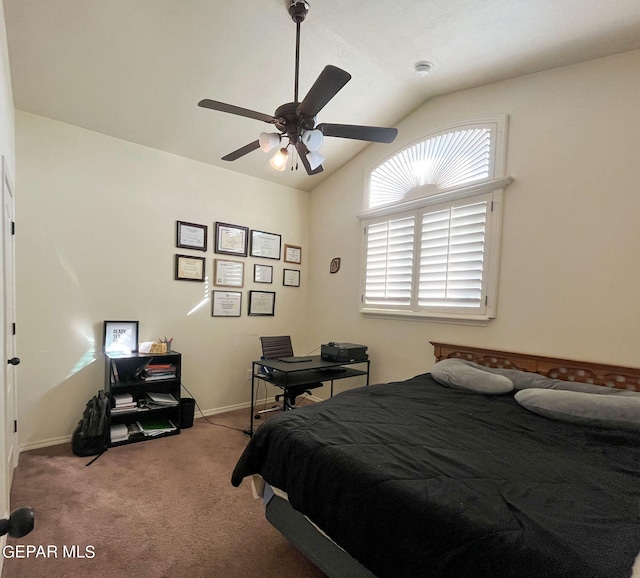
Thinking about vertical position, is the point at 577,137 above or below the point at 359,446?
above

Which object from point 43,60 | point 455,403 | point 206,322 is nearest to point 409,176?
point 455,403

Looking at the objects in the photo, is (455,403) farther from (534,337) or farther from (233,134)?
(233,134)

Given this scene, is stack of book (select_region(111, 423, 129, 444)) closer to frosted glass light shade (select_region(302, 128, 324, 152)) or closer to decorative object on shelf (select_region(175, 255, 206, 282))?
decorative object on shelf (select_region(175, 255, 206, 282))

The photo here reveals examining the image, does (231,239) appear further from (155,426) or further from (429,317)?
(429,317)

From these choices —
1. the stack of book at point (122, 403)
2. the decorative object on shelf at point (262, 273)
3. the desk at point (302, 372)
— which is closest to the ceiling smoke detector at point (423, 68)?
the decorative object on shelf at point (262, 273)

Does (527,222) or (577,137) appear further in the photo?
(527,222)

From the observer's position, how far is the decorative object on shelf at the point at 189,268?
3518 mm

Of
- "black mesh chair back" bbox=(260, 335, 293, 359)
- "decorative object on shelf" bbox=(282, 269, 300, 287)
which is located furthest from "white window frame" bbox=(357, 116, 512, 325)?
"decorative object on shelf" bbox=(282, 269, 300, 287)

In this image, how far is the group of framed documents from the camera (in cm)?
357

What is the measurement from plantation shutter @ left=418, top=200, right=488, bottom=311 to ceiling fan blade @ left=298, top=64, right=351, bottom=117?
5.92 ft

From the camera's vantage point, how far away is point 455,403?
2172 millimetres

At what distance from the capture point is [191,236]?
11.7 feet

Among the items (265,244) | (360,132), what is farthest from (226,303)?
(360,132)

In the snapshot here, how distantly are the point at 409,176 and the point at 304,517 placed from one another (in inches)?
121
